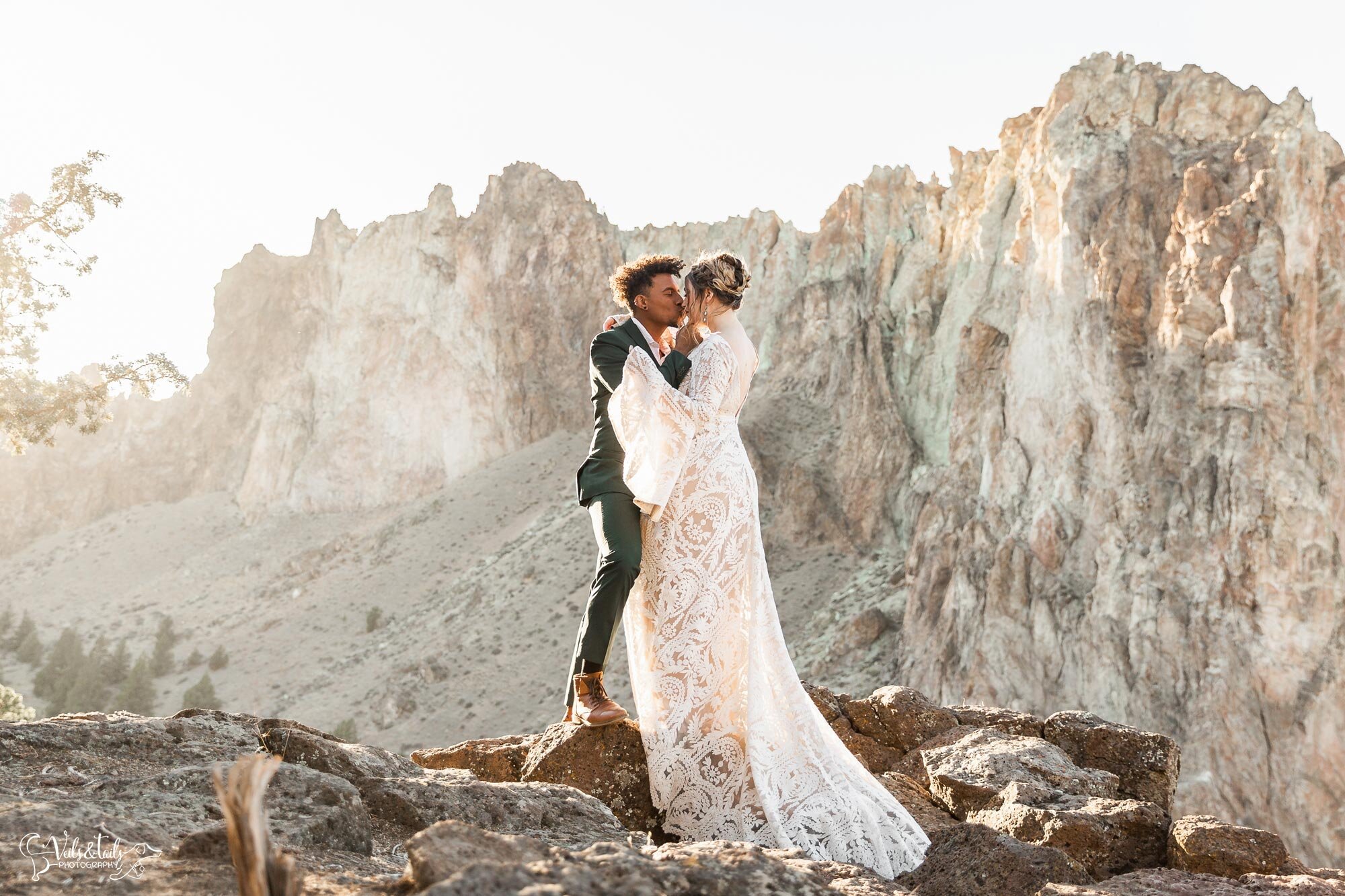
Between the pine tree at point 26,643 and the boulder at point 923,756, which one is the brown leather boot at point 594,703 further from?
the pine tree at point 26,643

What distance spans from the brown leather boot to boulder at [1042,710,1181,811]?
262 centimetres

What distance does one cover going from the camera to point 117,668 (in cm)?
3475

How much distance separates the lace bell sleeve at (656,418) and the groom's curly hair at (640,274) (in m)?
→ 0.45

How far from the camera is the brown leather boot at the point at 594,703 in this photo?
4.16 metres

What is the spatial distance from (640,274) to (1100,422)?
1863cm

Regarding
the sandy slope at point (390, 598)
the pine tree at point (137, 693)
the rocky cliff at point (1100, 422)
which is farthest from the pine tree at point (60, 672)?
the rocky cliff at point (1100, 422)

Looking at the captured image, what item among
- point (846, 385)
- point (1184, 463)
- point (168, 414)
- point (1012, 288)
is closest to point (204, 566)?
point (168, 414)

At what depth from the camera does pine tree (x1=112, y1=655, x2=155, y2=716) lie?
31922mm

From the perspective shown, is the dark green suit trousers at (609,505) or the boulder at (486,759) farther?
the boulder at (486,759)

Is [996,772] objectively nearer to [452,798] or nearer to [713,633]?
[713,633]

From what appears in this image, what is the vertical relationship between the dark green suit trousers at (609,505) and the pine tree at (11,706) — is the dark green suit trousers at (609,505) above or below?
above

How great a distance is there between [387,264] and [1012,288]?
33.3m

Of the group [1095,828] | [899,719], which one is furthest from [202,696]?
[1095,828]

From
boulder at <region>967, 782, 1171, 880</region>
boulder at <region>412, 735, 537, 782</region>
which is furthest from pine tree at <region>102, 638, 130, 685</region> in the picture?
boulder at <region>967, 782, 1171, 880</region>
